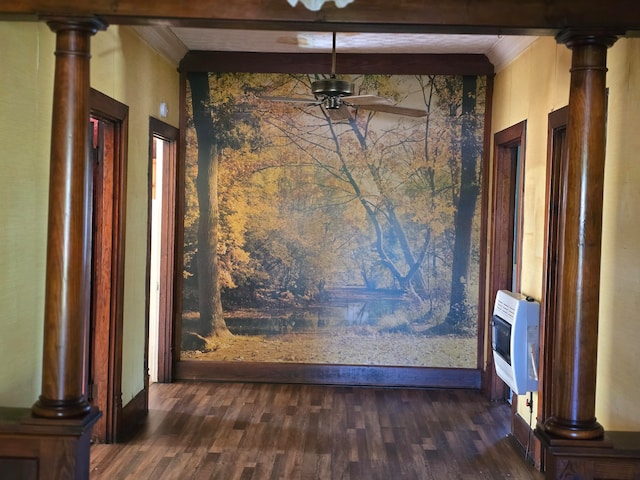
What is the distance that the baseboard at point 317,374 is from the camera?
577cm

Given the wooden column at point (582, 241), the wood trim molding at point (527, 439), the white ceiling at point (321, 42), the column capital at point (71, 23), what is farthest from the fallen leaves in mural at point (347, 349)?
the column capital at point (71, 23)

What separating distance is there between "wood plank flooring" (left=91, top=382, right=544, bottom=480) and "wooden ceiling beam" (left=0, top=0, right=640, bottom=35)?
2496mm

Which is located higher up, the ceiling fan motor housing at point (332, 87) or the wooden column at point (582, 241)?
the ceiling fan motor housing at point (332, 87)

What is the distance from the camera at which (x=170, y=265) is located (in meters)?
5.72

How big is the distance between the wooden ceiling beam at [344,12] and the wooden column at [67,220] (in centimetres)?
9

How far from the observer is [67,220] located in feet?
9.24

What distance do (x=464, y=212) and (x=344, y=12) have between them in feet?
10.6

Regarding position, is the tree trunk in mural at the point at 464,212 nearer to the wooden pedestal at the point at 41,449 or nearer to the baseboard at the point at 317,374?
the baseboard at the point at 317,374

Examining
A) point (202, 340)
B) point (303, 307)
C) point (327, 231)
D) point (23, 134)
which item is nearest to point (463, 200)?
point (327, 231)

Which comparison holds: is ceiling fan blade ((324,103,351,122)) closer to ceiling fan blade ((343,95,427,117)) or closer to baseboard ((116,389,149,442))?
ceiling fan blade ((343,95,427,117))

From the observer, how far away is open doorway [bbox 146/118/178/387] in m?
5.69

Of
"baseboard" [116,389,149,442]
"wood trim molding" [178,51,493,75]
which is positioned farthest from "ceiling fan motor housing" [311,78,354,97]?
"baseboard" [116,389,149,442]

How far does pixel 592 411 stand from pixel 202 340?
149 inches

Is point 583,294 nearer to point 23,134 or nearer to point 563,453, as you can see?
point 563,453
